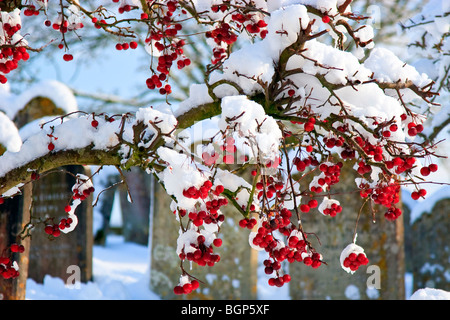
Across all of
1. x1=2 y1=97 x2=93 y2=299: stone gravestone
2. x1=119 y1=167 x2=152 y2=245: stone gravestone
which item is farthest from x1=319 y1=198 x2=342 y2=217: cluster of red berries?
x1=119 y1=167 x2=152 y2=245: stone gravestone

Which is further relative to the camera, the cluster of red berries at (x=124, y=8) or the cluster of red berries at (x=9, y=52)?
the cluster of red berries at (x=124, y=8)

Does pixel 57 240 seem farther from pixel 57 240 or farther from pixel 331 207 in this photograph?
pixel 331 207

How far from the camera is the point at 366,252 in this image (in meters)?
6.11

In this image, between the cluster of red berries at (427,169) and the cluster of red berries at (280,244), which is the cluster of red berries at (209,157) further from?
the cluster of red berries at (427,169)

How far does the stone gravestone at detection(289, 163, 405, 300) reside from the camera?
6105mm

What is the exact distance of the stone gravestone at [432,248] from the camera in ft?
22.9

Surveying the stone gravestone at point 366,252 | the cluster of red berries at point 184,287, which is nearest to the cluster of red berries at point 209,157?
the cluster of red berries at point 184,287

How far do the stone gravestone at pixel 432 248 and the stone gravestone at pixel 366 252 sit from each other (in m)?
1.23

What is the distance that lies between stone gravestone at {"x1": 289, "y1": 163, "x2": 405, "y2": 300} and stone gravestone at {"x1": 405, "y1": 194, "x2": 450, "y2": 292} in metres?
1.23

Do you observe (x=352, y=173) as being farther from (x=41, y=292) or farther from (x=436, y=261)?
(x=41, y=292)

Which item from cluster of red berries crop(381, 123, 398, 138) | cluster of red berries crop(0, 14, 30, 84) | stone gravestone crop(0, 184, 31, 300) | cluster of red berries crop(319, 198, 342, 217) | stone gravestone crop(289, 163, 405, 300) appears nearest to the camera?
cluster of red berries crop(381, 123, 398, 138)

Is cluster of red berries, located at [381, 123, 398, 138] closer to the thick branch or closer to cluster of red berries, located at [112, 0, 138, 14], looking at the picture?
the thick branch

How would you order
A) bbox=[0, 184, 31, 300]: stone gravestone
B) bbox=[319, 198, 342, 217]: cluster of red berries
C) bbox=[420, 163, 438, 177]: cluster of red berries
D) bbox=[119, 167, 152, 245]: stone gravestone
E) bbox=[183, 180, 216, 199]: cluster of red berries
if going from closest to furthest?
1. bbox=[183, 180, 216, 199]: cluster of red berries
2. bbox=[420, 163, 438, 177]: cluster of red berries
3. bbox=[319, 198, 342, 217]: cluster of red berries
4. bbox=[0, 184, 31, 300]: stone gravestone
5. bbox=[119, 167, 152, 245]: stone gravestone
